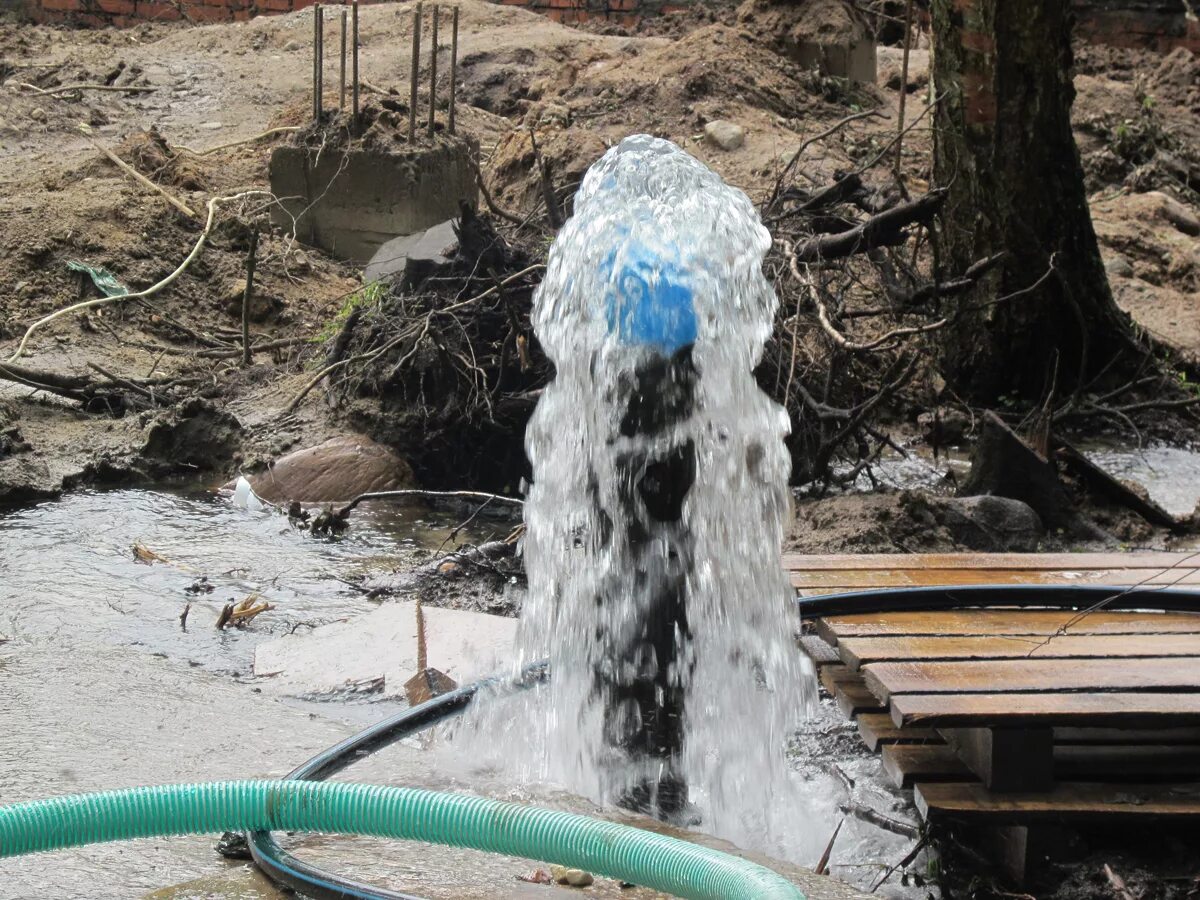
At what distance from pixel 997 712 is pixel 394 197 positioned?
24.4 feet

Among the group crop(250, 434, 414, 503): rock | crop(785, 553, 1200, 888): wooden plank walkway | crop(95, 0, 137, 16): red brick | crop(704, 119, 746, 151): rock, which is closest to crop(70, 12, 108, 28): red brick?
crop(95, 0, 137, 16): red brick


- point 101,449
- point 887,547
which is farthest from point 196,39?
point 887,547

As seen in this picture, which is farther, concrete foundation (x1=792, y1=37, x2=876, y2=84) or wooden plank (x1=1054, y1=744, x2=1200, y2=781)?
concrete foundation (x1=792, y1=37, x2=876, y2=84)

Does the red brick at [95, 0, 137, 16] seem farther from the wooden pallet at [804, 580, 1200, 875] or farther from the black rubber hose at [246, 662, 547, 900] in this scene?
the wooden pallet at [804, 580, 1200, 875]

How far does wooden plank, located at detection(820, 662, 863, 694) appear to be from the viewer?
Answer: 3.24m

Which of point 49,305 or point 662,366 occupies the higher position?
point 662,366

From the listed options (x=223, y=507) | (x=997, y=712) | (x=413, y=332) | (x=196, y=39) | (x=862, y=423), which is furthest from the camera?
(x=196, y=39)

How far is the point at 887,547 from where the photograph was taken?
488 cm

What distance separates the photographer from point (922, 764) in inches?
110

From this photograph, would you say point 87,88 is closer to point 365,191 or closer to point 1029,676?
point 365,191

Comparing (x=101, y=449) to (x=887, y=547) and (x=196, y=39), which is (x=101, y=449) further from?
(x=196, y=39)

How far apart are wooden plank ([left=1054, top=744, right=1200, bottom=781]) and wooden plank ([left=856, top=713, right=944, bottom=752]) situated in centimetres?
26

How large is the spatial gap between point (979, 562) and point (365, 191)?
653 cm

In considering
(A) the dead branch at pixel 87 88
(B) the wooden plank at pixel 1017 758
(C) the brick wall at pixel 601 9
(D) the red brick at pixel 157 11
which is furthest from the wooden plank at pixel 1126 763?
(D) the red brick at pixel 157 11
